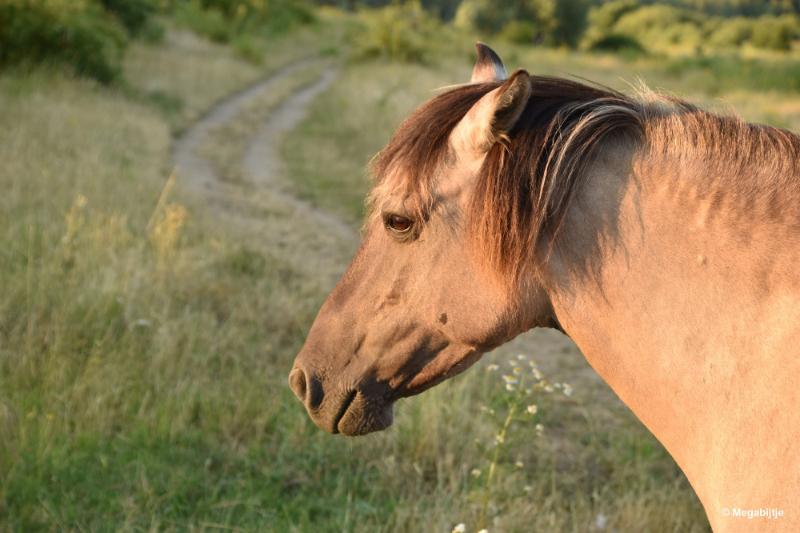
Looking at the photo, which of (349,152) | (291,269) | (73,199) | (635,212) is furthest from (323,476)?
(349,152)

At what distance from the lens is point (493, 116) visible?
5.74 feet

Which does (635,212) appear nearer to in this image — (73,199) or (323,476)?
A: (323,476)

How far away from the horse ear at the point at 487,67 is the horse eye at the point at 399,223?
61cm

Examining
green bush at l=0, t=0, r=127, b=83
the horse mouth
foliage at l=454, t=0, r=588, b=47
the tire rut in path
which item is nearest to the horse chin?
→ the horse mouth

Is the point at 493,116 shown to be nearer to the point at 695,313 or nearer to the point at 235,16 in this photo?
the point at 695,313

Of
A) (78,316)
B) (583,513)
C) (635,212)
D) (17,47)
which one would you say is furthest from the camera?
(17,47)

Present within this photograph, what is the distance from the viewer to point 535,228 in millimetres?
1783

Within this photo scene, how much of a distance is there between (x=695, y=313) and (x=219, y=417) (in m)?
2.73

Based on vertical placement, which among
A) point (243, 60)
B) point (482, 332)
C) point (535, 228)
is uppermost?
point (535, 228)

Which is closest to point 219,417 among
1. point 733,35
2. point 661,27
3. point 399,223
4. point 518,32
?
point 399,223

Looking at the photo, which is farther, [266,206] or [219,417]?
[266,206]

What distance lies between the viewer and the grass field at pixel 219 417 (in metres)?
3.10

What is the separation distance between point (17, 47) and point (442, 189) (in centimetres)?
1138

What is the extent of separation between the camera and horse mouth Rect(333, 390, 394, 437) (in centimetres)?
220
